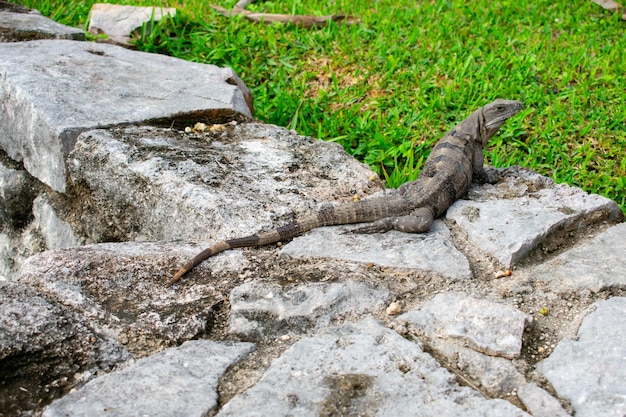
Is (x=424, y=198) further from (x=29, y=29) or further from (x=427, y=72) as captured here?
(x=29, y=29)

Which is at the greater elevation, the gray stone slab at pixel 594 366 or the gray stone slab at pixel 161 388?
the gray stone slab at pixel 594 366

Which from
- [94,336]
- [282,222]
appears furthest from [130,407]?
[282,222]

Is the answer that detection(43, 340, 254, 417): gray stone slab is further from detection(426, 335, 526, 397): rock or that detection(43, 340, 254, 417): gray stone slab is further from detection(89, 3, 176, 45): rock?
detection(89, 3, 176, 45): rock

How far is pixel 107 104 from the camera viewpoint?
4.03 metres

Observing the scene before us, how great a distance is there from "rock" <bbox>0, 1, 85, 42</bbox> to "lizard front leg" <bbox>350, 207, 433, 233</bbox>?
333 centimetres

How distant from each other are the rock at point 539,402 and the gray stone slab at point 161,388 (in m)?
0.87

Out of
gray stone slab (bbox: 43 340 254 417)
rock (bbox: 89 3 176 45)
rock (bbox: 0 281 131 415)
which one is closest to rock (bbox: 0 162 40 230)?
rock (bbox: 0 281 131 415)

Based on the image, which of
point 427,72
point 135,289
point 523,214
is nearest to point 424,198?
point 523,214

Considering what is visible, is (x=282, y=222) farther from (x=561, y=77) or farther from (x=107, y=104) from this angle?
(x=561, y=77)

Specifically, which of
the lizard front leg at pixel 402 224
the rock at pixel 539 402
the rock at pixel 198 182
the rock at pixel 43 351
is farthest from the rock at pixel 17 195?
the rock at pixel 539 402

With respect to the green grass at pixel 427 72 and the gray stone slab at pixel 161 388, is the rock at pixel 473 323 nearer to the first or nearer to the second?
the gray stone slab at pixel 161 388

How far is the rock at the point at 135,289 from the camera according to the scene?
2.38m

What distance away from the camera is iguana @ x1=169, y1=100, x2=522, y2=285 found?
3.09 meters

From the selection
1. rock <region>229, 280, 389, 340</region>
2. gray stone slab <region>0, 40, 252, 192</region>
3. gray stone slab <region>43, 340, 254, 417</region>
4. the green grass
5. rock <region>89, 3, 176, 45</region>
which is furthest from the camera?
rock <region>89, 3, 176, 45</region>
